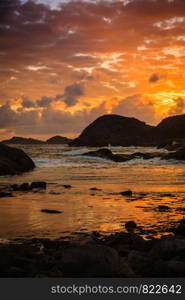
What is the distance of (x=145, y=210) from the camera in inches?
Answer: 602

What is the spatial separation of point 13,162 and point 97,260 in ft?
91.8

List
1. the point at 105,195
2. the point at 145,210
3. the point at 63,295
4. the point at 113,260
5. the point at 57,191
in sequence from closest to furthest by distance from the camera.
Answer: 1. the point at 63,295
2. the point at 113,260
3. the point at 145,210
4. the point at 105,195
5. the point at 57,191

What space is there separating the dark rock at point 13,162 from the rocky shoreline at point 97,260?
21997 mm

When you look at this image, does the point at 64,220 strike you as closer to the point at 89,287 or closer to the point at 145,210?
the point at 145,210

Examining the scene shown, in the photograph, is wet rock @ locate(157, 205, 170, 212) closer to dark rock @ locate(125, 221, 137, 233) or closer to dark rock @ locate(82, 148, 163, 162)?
dark rock @ locate(125, 221, 137, 233)

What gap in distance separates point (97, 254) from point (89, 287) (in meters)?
1.09

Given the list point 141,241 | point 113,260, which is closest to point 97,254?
point 113,260

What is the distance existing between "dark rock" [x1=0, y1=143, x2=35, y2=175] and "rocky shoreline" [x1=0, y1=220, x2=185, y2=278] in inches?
866

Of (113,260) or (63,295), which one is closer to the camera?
(63,295)

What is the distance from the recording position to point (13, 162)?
34688 mm

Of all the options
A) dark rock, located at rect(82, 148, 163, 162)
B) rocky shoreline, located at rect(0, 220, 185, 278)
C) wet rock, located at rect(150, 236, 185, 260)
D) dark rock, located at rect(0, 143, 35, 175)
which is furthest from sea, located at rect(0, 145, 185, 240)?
dark rock, located at rect(82, 148, 163, 162)

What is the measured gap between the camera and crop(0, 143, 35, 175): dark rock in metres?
31.7

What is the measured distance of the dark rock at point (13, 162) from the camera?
31680 millimetres

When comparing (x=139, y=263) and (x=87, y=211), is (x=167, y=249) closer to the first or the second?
(x=139, y=263)
